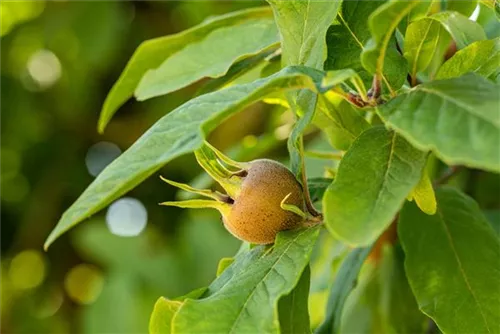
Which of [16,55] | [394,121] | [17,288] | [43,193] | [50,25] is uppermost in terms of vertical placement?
[394,121]

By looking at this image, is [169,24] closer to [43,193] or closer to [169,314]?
[43,193]

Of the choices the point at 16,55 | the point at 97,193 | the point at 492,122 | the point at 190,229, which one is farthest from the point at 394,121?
the point at 16,55

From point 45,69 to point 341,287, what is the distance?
172cm

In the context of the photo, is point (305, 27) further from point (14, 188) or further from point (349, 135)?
point (14, 188)

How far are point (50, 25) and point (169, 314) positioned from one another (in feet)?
5.48

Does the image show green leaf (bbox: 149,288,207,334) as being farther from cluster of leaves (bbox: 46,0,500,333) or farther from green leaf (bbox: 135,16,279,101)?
green leaf (bbox: 135,16,279,101)

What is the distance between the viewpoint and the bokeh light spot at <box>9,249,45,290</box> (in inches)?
103

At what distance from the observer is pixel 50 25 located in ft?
7.61

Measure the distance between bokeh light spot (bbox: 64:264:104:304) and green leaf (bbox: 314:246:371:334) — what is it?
1580 millimetres

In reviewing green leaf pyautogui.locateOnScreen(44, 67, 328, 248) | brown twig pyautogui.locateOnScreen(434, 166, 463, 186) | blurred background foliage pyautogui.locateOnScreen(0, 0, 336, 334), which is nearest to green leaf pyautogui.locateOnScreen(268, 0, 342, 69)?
green leaf pyautogui.locateOnScreen(44, 67, 328, 248)

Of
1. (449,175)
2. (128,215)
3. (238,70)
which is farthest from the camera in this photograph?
(128,215)

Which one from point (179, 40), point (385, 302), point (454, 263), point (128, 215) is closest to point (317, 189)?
point (454, 263)

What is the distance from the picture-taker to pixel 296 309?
0.77m

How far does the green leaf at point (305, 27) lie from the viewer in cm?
76
